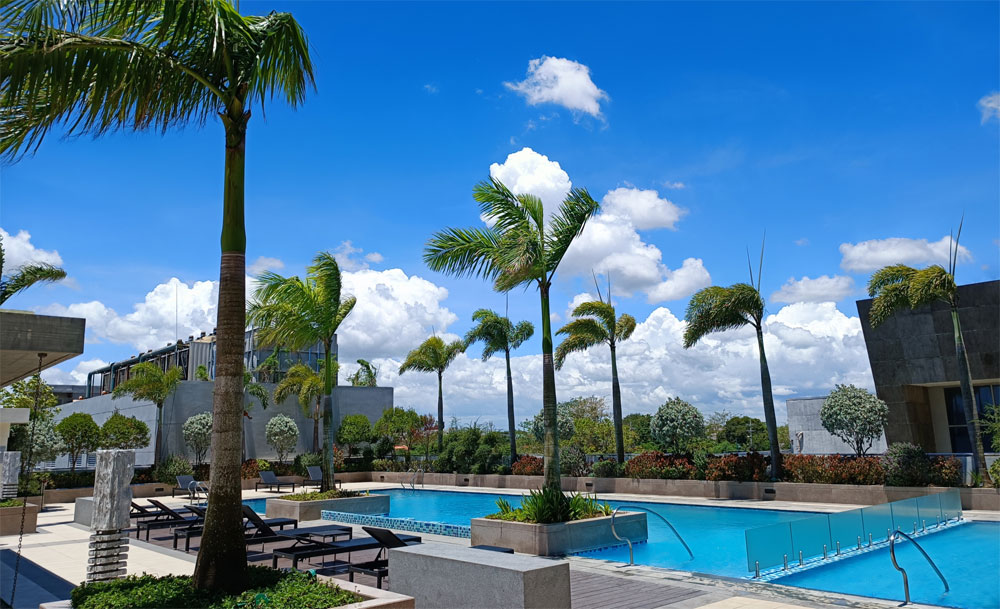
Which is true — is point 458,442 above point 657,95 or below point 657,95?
below

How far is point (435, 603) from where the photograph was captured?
22.7 feet

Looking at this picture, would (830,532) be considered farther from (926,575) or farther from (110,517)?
(110,517)

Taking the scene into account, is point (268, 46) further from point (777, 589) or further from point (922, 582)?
point (922, 582)

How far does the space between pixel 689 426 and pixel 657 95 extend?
580 inches

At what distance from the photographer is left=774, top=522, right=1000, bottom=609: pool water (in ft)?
30.8

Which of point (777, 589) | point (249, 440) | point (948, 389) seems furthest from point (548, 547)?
point (249, 440)

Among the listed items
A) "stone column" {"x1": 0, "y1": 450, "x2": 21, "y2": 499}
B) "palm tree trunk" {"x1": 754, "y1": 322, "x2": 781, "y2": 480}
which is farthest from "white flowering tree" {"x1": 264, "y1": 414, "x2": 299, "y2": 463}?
"palm tree trunk" {"x1": 754, "y1": 322, "x2": 781, "y2": 480}

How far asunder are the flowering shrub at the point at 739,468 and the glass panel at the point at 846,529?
9.61 meters

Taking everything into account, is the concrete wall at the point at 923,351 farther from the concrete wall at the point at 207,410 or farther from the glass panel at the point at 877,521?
the concrete wall at the point at 207,410

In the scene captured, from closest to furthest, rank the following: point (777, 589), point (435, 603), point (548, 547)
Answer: point (435, 603) → point (777, 589) → point (548, 547)

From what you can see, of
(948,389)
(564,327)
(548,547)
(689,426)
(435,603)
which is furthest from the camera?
(948,389)

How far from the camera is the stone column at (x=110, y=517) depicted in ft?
26.3

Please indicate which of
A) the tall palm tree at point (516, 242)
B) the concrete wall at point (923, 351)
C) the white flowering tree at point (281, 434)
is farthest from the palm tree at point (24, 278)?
the concrete wall at point (923, 351)

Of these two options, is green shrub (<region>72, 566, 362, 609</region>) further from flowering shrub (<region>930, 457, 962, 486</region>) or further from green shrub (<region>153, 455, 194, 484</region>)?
green shrub (<region>153, 455, 194, 484</region>)
